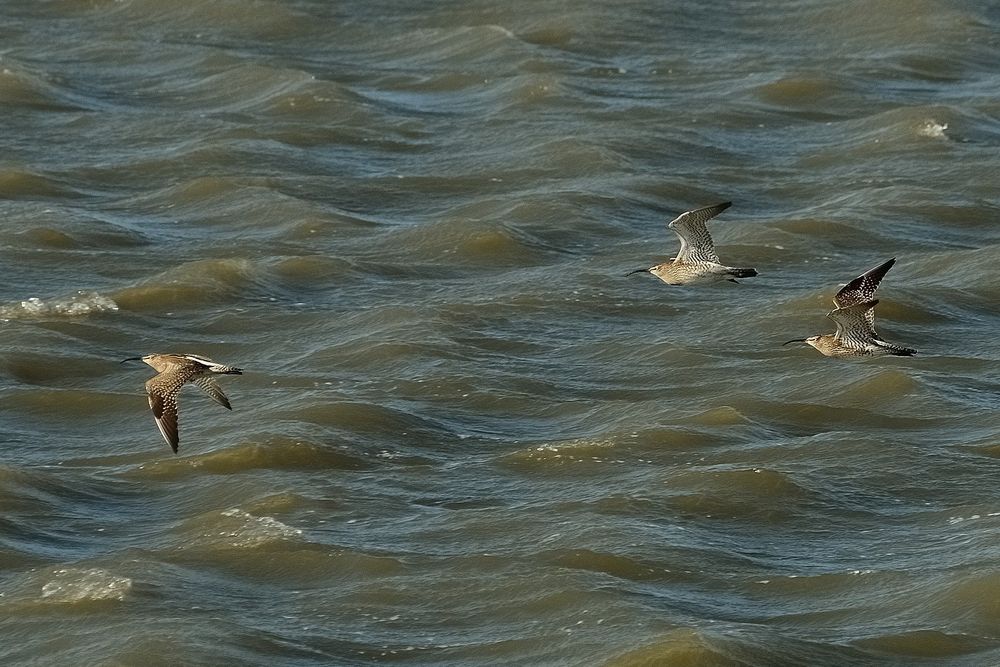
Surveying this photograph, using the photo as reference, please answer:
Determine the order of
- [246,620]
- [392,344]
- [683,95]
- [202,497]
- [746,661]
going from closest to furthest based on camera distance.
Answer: [746,661] < [246,620] < [202,497] < [392,344] < [683,95]

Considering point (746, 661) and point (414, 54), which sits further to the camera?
point (414, 54)

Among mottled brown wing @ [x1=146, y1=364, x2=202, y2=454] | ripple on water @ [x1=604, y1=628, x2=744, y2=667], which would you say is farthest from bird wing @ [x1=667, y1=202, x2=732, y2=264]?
ripple on water @ [x1=604, y1=628, x2=744, y2=667]

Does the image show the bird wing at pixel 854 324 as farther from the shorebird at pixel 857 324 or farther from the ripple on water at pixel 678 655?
the ripple on water at pixel 678 655

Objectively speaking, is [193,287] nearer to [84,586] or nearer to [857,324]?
[84,586]

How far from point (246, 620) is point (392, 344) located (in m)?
5.05

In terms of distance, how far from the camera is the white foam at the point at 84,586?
13852 millimetres

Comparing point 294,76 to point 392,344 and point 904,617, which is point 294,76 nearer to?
point 392,344

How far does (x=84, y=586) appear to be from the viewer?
45.9ft

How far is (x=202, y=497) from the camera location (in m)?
15.7

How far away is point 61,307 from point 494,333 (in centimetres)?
359

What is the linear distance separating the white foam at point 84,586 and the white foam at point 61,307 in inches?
207

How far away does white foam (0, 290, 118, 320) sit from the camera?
62.6ft

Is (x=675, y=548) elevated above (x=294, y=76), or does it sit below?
below

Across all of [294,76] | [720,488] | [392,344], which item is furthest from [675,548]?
[294,76]
